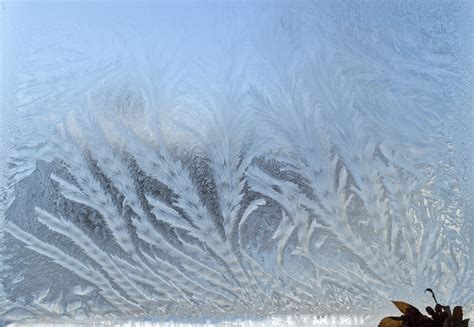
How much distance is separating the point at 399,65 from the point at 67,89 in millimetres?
983

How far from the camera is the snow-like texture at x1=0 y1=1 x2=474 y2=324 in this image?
163cm

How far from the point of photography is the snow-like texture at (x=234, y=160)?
1.63 metres

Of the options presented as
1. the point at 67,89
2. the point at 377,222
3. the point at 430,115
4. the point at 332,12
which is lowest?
the point at 377,222

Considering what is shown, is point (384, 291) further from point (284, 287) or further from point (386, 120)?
point (386, 120)

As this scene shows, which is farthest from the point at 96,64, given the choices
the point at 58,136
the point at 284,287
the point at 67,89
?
the point at 284,287

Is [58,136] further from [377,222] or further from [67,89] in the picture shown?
[377,222]

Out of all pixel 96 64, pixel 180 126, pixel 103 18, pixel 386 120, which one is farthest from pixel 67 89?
pixel 386 120

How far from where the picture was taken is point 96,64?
5.51ft

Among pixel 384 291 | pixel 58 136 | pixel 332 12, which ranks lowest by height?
pixel 384 291

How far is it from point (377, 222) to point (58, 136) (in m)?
0.96

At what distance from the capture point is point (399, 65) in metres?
1.68

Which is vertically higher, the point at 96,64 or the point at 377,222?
the point at 96,64

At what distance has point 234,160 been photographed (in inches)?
65.2

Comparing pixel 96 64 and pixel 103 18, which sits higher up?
pixel 103 18
